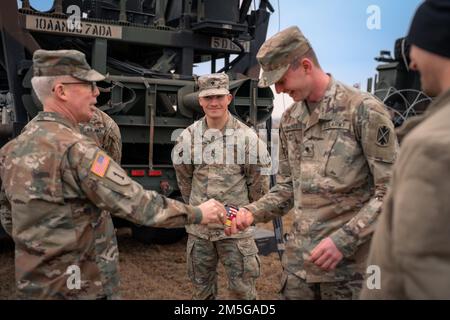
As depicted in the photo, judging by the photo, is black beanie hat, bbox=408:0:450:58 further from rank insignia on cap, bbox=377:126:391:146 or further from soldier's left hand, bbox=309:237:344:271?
soldier's left hand, bbox=309:237:344:271

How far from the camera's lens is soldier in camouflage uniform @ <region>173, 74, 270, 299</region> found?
145 inches

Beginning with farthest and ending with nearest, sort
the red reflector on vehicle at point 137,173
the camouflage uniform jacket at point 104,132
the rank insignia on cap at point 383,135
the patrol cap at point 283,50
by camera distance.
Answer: the red reflector on vehicle at point 137,173, the camouflage uniform jacket at point 104,132, the patrol cap at point 283,50, the rank insignia on cap at point 383,135

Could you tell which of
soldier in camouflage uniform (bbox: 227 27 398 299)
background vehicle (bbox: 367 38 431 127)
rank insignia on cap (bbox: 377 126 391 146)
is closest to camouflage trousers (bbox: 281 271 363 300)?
soldier in camouflage uniform (bbox: 227 27 398 299)

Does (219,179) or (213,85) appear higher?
(213,85)

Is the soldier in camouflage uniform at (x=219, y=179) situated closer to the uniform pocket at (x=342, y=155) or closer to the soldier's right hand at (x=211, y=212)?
the soldier's right hand at (x=211, y=212)

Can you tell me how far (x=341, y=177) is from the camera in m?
2.40

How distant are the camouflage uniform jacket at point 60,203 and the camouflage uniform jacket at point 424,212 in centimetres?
128

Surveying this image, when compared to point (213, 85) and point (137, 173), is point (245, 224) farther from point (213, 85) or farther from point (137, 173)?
point (137, 173)

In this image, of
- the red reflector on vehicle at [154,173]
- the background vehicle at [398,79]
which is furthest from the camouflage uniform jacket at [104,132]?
the background vehicle at [398,79]

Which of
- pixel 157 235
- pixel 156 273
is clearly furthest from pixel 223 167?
pixel 157 235

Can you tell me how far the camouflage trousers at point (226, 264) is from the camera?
3.67 metres

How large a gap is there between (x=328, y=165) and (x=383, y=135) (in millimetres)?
284
